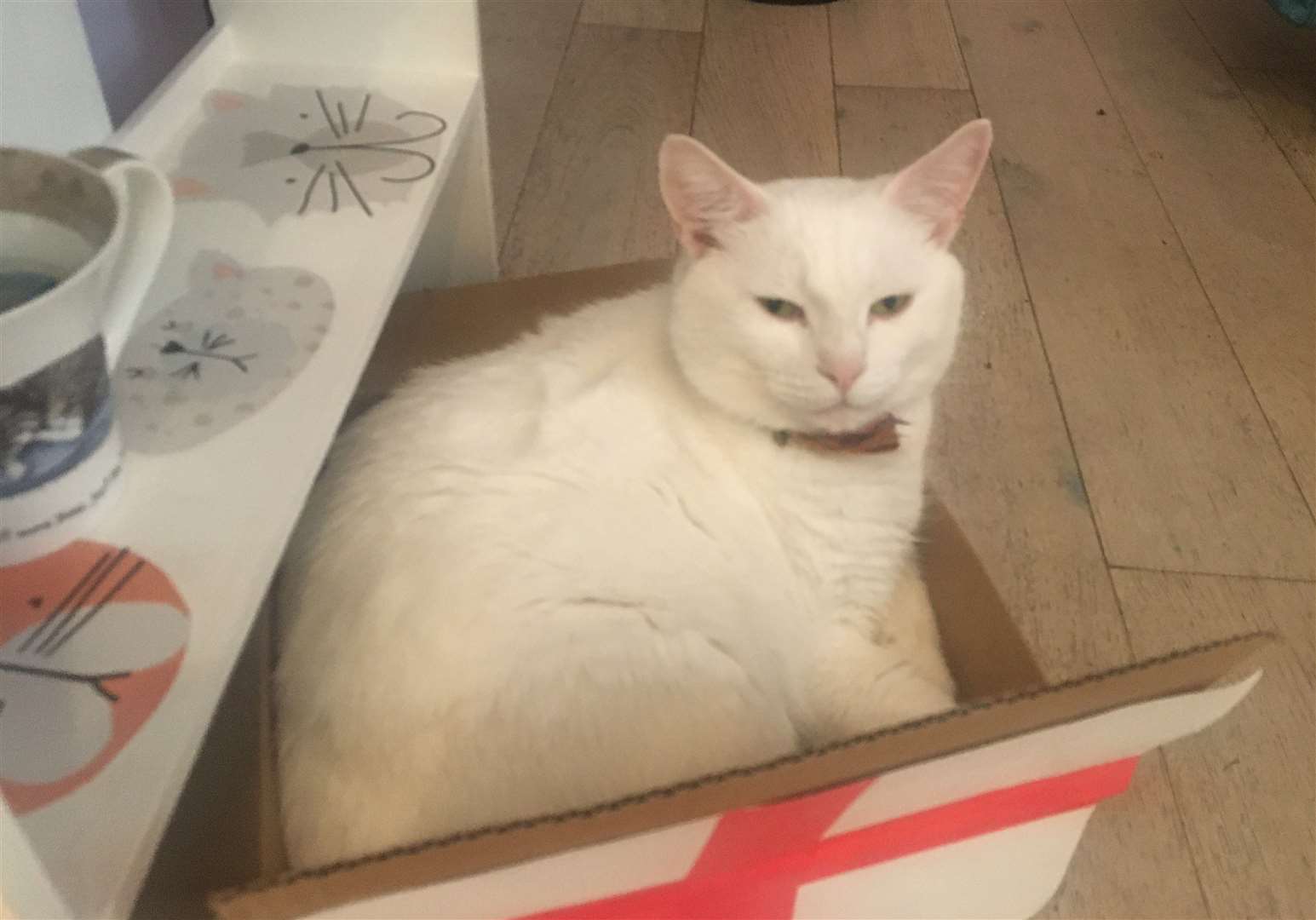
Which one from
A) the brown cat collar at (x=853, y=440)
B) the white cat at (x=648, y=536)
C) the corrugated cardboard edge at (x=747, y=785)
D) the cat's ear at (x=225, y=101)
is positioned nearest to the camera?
the corrugated cardboard edge at (x=747, y=785)

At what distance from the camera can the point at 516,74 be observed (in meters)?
1.83

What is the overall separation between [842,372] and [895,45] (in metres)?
1.50

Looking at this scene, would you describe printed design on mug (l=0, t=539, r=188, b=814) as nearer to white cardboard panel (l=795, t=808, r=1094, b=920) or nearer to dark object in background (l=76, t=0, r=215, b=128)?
white cardboard panel (l=795, t=808, r=1094, b=920)

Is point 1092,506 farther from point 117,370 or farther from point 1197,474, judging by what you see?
point 117,370

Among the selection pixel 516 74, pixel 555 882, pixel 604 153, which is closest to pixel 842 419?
pixel 555 882

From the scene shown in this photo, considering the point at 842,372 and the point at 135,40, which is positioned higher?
the point at 135,40

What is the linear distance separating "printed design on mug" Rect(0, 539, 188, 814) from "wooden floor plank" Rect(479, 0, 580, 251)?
3.37 feet

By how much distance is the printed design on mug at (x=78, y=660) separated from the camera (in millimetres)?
447

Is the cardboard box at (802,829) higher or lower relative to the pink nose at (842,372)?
lower

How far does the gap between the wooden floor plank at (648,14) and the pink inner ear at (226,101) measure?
1.21 meters

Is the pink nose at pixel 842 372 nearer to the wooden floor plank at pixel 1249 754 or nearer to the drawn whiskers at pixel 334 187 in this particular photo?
the drawn whiskers at pixel 334 187

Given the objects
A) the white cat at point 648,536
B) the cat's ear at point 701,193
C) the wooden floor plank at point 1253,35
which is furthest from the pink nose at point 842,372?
the wooden floor plank at point 1253,35

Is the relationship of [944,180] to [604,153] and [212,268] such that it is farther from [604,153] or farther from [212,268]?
[604,153]

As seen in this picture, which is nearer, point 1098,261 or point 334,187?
point 334,187
